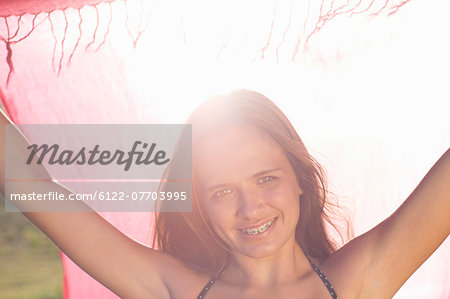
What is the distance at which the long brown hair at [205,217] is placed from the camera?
5.45 feet

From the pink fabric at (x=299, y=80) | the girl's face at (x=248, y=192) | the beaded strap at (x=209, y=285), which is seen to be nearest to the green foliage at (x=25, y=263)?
the pink fabric at (x=299, y=80)

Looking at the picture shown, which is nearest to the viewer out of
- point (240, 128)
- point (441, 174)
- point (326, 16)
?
point (441, 174)

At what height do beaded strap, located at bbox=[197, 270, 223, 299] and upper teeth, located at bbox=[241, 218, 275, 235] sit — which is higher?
upper teeth, located at bbox=[241, 218, 275, 235]

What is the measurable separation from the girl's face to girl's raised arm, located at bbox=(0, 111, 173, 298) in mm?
185

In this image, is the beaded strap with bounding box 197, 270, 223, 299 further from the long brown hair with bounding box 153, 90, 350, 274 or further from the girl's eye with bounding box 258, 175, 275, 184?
the girl's eye with bounding box 258, 175, 275, 184

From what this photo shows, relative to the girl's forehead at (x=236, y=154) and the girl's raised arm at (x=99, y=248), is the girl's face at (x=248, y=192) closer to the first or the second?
the girl's forehead at (x=236, y=154)

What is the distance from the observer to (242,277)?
1.66 m

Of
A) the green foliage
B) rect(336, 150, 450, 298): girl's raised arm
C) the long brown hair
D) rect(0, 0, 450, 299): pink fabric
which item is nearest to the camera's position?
rect(336, 150, 450, 298): girl's raised arm

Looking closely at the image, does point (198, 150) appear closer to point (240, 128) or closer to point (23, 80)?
point (240, 128)

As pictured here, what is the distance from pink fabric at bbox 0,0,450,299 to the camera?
1771 millimetres

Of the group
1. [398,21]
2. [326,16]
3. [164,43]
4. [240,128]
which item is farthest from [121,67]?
[398,21]

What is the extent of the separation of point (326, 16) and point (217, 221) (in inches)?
21.7

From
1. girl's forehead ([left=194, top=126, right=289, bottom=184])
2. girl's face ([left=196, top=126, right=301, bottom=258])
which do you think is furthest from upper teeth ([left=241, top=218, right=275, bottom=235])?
girl's forehead ([left=194, top=126, right=289, bottom=184])

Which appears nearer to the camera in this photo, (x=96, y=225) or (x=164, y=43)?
(x=96, y=225)
